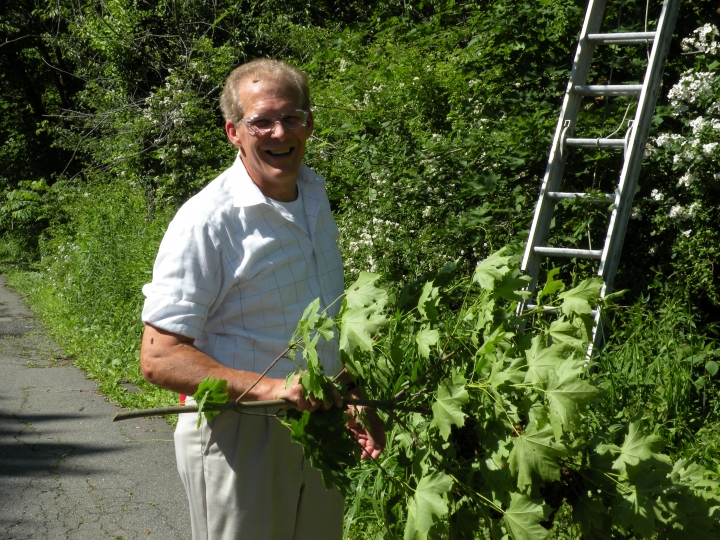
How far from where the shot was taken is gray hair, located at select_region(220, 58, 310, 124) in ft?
9.02

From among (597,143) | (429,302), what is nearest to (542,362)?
(429,302)

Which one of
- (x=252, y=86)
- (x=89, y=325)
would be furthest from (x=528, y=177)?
(x=89, y=325)

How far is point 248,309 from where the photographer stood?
8.45 feet

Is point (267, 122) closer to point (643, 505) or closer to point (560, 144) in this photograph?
point (643, 505)

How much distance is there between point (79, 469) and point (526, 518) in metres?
4.16

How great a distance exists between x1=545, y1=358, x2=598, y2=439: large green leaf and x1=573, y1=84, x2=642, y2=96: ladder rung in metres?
3.72

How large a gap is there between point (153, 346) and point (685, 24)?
530cm

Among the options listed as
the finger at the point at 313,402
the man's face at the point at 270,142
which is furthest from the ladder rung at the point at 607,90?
the finger at the point at 313,402

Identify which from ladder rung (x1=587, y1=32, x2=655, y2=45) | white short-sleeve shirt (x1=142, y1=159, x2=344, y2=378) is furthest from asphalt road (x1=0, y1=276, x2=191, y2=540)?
ladder rung (x1=587, y1=32, x2=655, y2=45)

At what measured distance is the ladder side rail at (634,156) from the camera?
527 centimetres

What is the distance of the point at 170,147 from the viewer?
11750 mm

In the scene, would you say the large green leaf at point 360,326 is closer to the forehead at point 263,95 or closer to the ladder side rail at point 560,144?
the forehead at point 263,95

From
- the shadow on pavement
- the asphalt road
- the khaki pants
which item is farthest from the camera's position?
the shadow on pavement

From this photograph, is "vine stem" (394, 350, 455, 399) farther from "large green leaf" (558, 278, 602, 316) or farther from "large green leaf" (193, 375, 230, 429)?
"large green leaf" (193, 375, 230, 429)
